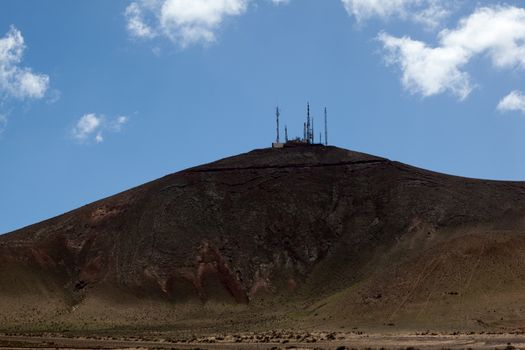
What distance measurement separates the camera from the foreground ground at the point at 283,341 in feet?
203

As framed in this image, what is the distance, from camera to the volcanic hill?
87688mm

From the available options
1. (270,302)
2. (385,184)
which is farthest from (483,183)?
(270,302)

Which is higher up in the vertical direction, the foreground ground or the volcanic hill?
the volcanic hill

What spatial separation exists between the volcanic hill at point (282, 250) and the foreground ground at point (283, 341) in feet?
34.3

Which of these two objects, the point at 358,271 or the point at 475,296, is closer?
the point at 475,296

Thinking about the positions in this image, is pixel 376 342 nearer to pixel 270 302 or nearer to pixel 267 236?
pixel 270 302

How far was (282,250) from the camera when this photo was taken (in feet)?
364

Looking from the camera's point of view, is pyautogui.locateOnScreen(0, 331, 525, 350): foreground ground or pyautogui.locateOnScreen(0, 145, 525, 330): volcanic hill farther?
pyautogui.locateOnScreen(0, 145, 525, 330): volcanic hill

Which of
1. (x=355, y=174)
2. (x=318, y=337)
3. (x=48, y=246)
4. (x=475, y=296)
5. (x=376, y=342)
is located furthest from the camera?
(x=355, y=174)

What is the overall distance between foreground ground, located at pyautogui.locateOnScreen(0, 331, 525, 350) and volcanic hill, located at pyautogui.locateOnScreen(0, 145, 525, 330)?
1047 cm

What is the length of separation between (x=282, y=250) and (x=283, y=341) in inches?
1715

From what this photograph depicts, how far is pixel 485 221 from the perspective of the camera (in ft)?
332

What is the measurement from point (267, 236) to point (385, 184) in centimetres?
1774

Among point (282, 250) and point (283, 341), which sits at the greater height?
point (282, 250)
